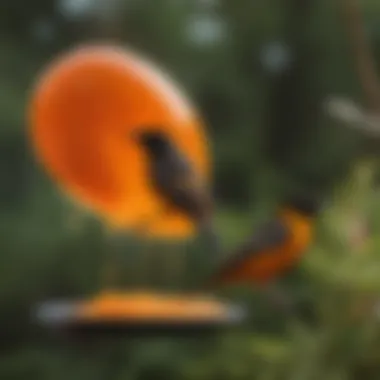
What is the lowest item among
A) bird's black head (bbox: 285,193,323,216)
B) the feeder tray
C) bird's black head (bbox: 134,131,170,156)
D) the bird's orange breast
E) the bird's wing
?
the feeder tray

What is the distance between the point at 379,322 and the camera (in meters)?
0.62

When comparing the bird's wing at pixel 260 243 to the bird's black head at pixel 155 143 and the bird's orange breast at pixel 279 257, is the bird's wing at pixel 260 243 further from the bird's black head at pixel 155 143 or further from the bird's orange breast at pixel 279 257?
the bird's black head at pixel 155 143

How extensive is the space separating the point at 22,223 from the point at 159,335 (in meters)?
0.15

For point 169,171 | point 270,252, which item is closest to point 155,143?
point 169,171

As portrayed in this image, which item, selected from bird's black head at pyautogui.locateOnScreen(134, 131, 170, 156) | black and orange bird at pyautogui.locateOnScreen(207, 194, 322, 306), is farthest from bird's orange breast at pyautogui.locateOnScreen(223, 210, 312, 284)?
bird's black head at pyautogui.locateOnScreen(134, 131, 170, 156)

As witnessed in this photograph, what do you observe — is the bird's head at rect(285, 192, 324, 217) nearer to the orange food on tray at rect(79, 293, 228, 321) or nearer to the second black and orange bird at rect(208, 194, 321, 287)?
the second black and orange bird at rect(208, 194, 321, 287)

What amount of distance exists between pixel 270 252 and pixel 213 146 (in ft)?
0.35

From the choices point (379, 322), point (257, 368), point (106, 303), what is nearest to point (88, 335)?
point (106, 303)

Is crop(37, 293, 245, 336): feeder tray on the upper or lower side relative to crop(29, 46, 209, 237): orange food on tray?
lower

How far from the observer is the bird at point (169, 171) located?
2.47 ft

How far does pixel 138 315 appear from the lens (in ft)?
2.47

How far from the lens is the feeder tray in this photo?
2.47ft

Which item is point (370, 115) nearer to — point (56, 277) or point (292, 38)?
point (292, 38)

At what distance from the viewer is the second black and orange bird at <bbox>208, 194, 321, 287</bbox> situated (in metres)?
0.75
